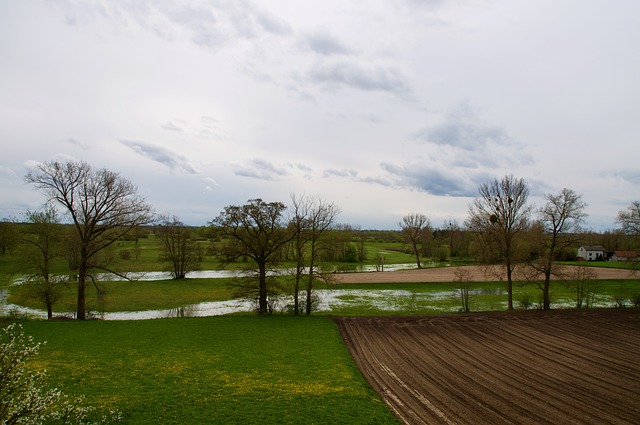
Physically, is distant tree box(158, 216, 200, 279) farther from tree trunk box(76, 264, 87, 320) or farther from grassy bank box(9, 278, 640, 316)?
tree trunk box(76, 264, 87, 320)

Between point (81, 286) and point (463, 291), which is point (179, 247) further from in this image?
point (463, 291)

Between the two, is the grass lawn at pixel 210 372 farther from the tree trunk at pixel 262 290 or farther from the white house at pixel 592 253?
the white house at pixel 592 253

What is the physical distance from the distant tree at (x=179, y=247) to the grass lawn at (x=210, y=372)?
3564 cm

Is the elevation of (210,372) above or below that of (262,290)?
below

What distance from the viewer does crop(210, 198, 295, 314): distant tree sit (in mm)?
30188

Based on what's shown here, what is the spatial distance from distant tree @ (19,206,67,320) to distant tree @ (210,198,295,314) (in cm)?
1499

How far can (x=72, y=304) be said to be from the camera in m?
39.9

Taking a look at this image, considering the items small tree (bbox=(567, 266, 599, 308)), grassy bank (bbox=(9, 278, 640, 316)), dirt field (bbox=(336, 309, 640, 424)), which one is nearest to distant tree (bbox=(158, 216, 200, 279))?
grassy bank (bbox=(9, 278, 640, 316))

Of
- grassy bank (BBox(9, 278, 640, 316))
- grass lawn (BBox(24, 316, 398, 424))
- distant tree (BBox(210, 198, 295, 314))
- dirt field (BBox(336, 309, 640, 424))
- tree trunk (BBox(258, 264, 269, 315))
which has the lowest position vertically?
grassy bank (BBox(9, 278, 640, 316))

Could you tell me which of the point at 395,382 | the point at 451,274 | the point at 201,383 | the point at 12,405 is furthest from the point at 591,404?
the point at 451,274

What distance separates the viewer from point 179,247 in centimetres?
6366

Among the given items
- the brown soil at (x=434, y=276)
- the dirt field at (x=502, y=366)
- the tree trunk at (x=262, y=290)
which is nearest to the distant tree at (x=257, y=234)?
the tree trunk at (x=262, y=290)

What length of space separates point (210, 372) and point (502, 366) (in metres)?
15.4

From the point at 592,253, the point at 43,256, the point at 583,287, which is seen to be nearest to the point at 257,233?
the point at 43,256
